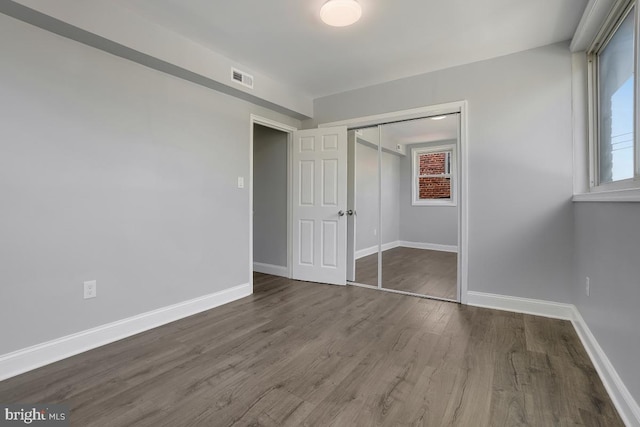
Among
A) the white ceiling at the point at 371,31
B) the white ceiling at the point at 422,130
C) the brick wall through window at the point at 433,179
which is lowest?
the brick wall through window at the point at 433,179

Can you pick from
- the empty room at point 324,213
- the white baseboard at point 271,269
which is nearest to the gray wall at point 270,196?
the white baseboard at point 271,269

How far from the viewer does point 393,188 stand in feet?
13.5

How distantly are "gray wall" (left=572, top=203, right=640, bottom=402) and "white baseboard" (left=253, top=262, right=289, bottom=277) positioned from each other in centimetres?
323

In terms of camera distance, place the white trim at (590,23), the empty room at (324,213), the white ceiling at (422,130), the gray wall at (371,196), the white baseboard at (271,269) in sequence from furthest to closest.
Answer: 1. the white baseboard at (271,269)
2. the gray wall at (371,196)
3. the white ceiling at (422,130)
4. the white trim at (590,23)
5. the empty room at (324,213)

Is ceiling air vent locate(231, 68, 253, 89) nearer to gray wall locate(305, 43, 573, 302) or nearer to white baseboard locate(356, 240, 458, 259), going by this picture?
gray wall locate(305, 43, 573, 302)

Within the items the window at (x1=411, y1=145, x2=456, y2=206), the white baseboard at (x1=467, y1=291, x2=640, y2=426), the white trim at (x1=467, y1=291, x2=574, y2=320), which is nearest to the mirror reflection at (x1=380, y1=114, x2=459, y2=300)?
the window at (x1=411, y1=145, x2=456, y2=206)

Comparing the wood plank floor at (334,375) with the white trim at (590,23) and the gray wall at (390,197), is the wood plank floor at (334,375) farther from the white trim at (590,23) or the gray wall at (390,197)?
the white trim at (590,23)

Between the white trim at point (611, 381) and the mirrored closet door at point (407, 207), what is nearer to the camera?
the white trim at point (611, 381)

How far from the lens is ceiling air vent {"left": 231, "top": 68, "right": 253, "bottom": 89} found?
10.1ft

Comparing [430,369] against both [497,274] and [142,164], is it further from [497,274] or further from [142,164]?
[142,164]

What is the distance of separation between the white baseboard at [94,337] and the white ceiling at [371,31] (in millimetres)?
2437

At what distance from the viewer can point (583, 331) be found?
7.44ft

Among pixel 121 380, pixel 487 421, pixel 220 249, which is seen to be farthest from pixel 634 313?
pixel 220 249

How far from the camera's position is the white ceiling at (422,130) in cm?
333
